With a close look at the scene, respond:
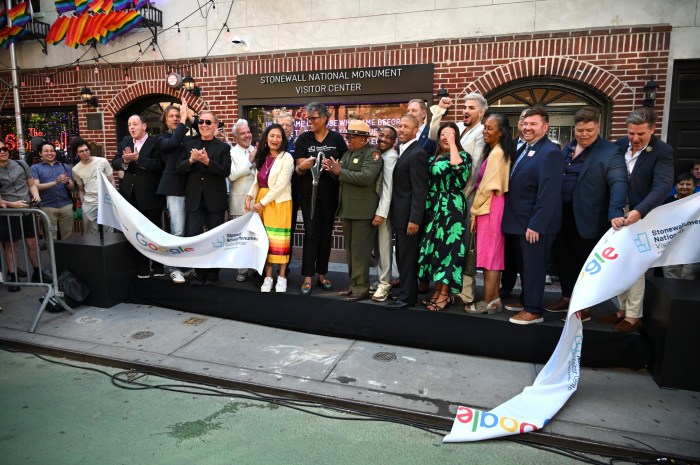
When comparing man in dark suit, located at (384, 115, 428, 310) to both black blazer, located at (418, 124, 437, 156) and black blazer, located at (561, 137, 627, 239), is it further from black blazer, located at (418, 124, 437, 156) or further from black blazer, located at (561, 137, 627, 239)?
black blazer, located at (561, 137, 627, 239)

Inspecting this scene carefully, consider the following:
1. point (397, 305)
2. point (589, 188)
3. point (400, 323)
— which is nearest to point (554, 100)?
point (589, 188)

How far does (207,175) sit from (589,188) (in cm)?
393

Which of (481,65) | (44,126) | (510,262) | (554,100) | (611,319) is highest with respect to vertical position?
(481,65)

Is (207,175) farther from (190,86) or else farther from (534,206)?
(190,86)

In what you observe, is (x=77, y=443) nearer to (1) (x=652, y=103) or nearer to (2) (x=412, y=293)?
(2) (x=412, y=293)

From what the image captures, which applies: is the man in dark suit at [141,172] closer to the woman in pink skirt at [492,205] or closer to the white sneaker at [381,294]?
the white sneaker at [381,294]

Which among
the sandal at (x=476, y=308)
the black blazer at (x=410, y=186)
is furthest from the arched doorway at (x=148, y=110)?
the sandal at (x=476, y=308)

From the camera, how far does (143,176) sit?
231 inches

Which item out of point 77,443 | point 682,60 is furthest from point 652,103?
point 77,443

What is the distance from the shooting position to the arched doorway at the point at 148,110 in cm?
923

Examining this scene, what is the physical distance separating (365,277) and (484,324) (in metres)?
1.30

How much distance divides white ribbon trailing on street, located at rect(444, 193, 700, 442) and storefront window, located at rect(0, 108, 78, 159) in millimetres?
9776

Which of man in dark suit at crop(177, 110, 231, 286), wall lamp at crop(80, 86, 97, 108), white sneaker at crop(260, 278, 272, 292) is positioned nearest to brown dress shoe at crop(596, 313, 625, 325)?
white sneaker at crop(260, 278, 272, 292)

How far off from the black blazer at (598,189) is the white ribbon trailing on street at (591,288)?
258mm
